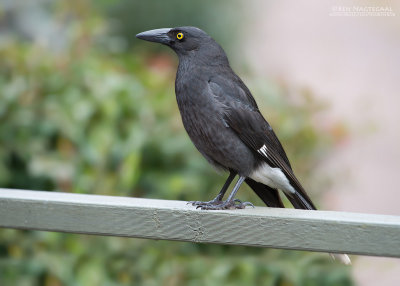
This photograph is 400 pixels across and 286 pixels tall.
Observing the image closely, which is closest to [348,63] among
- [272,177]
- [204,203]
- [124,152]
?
[124,152]

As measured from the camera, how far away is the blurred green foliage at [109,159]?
3.70 metres

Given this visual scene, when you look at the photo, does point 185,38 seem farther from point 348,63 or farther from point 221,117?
point 348,63

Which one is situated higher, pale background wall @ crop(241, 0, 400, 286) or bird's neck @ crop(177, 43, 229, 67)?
bird's neck @ crop(177, 43, 229, 67)

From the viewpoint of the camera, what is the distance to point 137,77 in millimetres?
4590

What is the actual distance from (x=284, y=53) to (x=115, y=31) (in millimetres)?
2141

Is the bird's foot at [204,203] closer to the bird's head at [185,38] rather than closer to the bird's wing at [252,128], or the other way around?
the bird's wing at [252,128]

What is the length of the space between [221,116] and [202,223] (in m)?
0.61

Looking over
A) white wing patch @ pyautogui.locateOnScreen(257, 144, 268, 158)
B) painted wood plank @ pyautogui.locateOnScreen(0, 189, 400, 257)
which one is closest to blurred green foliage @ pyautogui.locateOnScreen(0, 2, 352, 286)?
white wing patch @ pyautogui.locateOnScreen(257, 144, 268, 158)

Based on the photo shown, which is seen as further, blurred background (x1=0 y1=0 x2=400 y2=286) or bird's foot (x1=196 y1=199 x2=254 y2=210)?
blurred background (x1=0 y1=0 x2=400 y2=286)

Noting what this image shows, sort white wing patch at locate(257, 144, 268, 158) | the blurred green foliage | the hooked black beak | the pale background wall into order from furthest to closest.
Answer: the pale background wall < the blurred green foliage < white wing patch at locate(257, 144, 268, 158) < the hooked black beak

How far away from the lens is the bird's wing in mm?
2908

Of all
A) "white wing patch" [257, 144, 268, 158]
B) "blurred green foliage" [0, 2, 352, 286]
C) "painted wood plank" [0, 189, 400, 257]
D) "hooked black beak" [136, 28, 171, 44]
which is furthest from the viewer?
"blurred green foliage" [0, 2, 352, 286]

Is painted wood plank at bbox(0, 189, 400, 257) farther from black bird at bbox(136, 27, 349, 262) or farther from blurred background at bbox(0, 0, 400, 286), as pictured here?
blurred background at bbox(0, 0, 400, 286)

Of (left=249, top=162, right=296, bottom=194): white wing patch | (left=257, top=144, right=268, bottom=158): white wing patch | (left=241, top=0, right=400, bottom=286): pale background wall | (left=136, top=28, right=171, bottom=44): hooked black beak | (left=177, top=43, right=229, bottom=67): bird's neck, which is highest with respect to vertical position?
(left=136, top=28, right=171, bottom=44): hooked black beak
